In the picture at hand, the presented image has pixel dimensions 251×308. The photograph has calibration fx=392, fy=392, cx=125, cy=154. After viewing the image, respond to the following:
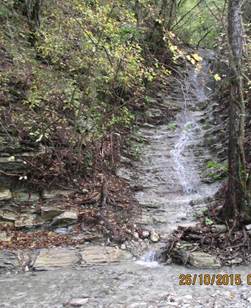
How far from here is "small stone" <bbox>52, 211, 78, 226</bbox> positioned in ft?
23.4

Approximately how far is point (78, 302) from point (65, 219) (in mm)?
2471

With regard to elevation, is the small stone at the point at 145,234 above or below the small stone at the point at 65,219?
below

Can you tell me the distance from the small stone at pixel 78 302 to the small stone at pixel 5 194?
9.57 feet

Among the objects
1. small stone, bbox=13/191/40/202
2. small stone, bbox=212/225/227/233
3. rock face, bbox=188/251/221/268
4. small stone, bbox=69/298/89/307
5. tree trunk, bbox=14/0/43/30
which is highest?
tree trunk, bbox=14/0/43/30

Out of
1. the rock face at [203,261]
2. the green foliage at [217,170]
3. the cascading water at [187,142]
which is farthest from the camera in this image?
the cascading water at [187,142]

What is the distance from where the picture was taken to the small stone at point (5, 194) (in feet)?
23.5

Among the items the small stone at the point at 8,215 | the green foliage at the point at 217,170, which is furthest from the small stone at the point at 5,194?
the green foliage at the point at 217,170

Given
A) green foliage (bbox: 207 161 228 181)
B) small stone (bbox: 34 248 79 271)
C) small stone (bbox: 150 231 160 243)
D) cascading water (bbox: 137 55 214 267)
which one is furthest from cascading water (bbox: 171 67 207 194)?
small stone (bbox: 34 248 79 271)

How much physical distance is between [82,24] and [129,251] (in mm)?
4953

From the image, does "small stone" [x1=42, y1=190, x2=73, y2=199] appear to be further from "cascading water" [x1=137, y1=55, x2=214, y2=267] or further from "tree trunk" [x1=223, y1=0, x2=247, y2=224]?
"tree trunk" [x1=223, y1=0, x2=247, y2=224]

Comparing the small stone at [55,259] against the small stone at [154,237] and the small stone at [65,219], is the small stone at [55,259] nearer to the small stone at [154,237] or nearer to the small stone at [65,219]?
the small stone at [65,219]

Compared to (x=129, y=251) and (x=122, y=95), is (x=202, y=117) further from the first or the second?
(x=129, y=251)
